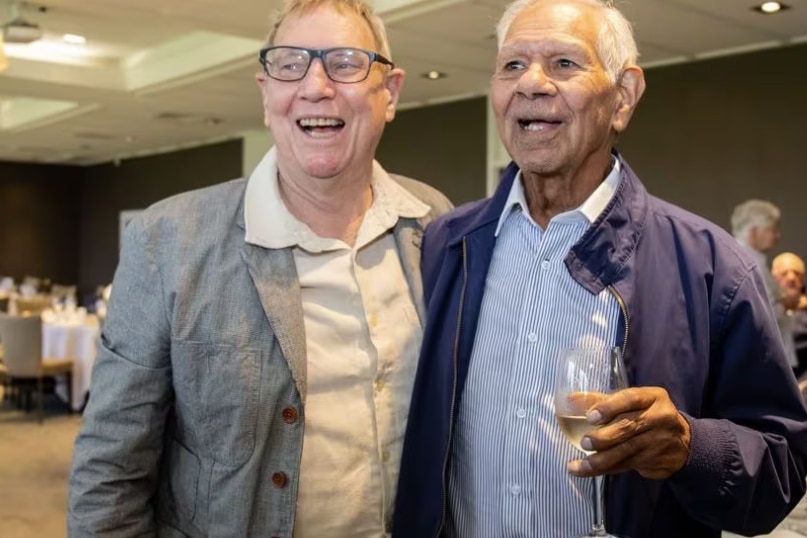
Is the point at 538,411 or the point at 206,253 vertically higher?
the point at 206,253

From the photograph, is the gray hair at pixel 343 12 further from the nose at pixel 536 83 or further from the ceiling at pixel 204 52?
the ceiling at pixel 204 52

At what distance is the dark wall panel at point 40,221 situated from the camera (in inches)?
647

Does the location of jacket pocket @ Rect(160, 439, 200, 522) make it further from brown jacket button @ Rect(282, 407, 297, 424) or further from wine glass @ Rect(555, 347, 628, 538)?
wine glass @ Rect(555, 347, 628, 538)

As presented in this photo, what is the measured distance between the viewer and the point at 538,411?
5.20ft

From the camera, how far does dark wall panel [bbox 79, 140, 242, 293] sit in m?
13.3

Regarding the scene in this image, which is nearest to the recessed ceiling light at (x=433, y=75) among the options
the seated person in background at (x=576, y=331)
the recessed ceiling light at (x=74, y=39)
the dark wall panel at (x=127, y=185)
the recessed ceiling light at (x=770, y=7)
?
the recessed ceiling light at (x=770, y=7)

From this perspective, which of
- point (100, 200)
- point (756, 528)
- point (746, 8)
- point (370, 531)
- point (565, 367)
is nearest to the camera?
point (565, 367)

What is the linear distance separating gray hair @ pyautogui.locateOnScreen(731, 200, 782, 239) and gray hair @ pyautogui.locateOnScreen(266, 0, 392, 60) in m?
4.62

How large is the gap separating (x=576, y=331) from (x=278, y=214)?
613 millimetres

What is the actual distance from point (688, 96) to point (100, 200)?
12748 millimetres

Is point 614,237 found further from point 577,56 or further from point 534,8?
point 534,8

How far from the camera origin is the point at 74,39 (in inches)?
330

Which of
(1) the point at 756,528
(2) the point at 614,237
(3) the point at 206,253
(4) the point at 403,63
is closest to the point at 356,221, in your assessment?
(3) the point at 206,253

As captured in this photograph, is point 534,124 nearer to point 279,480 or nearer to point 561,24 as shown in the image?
point 561,24
